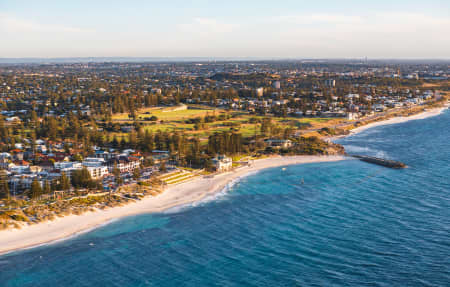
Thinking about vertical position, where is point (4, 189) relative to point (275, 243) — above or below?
above

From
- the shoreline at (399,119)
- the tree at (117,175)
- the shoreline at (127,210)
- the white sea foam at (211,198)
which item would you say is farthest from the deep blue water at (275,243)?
the shoreline at (399,119)

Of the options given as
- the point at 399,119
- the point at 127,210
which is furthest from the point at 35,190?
the point at 399,119

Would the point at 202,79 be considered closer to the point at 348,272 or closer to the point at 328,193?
the point at 328,193

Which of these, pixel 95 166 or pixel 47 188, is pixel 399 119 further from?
pixel 47 188

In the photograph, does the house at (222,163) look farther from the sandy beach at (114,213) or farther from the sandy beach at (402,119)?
the sandy beach at (402,119)

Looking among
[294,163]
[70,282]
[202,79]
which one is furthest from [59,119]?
[202,79]
